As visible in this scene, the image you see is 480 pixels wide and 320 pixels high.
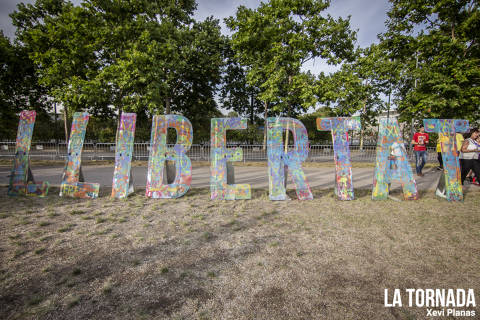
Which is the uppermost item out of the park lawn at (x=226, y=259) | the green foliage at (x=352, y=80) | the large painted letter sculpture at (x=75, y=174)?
the green foliage at (x=352, y=80)

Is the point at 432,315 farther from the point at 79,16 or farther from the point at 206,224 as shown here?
the point at 79,16

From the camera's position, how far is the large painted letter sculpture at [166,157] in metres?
5.30

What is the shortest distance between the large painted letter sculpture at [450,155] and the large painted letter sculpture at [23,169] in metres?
10.5

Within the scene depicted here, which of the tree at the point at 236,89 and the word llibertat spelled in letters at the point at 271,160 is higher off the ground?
the tree at the point at 236,89

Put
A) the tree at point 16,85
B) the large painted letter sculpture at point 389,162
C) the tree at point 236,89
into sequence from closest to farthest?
the large painted letter sculpture at point 389,162, the tree at point 16,85, the tree at point 236,89

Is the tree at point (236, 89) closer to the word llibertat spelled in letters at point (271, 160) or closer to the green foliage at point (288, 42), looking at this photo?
the green foliage at point (288, 42)

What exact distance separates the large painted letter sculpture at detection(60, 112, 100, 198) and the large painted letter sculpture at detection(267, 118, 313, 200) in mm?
4608

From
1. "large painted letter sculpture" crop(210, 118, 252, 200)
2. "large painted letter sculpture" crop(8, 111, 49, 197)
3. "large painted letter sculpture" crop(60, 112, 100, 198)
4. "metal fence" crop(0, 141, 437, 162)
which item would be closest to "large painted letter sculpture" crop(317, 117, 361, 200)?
"large painted letter sculpture" crop(210, 118, 252, 200)

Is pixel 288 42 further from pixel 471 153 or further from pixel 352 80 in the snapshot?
pixel 471 153

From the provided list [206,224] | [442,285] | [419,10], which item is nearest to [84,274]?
[206,224]

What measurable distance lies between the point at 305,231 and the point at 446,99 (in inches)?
587

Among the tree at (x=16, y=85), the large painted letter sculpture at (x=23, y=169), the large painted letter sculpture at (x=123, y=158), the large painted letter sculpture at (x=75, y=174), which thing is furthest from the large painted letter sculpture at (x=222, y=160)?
the tree at (x=16, y=85)

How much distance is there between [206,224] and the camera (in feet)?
12.4

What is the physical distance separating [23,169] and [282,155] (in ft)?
23.0
